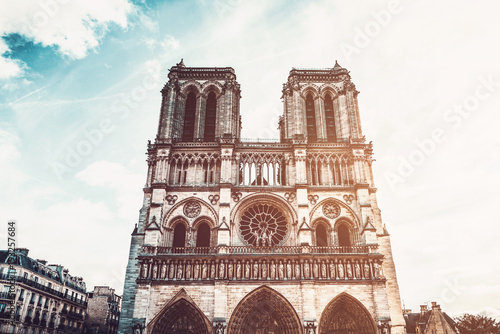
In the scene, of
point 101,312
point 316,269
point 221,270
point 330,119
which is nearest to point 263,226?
point 221,270

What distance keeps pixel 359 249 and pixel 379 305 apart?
3.33m

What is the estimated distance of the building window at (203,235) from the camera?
80.3ft

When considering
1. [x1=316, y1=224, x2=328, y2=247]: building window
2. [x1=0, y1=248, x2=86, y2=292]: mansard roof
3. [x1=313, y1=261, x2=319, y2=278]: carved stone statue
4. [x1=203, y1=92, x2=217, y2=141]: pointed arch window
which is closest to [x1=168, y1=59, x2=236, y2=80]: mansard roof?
[x1=203, y1=92, x2=217, y2=141]: pointed arch window

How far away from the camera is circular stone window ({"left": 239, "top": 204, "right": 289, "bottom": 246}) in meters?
24.3

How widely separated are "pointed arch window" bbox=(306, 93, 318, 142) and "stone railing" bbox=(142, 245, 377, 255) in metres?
8.75

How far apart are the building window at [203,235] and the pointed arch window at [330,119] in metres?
11.1

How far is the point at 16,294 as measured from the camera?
26344 mm

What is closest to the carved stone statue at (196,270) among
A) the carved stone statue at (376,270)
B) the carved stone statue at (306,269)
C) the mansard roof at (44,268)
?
the carved stone statue at (306,269)

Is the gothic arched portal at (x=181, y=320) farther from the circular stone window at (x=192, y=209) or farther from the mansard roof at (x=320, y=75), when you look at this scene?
the mansard roof at (x=320, y=75)

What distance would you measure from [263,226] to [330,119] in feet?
33.5

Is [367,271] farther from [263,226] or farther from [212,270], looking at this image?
[212,270]

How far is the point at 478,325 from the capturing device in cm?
2756

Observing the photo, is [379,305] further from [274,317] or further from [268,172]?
[268,172]

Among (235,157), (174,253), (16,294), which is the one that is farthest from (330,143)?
(16,294)
